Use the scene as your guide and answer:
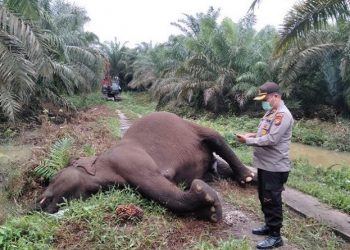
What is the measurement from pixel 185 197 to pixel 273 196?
881 millimetres

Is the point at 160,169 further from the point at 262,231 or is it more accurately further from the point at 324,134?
the point at 324,134

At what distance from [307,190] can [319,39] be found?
9.51 m

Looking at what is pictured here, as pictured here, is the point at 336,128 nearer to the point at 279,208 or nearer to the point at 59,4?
the point at 279,208

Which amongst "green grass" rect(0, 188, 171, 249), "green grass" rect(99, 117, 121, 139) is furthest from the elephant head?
"green grass" rect(99, 117, 121, 139)

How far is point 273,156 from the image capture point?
4.23 metres

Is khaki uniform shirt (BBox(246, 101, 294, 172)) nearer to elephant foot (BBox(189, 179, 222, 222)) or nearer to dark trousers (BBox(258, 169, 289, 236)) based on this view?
dark trousers (BBox(258, 169, 289, 236))

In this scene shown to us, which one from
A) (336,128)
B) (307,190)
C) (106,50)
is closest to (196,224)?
(307,190)

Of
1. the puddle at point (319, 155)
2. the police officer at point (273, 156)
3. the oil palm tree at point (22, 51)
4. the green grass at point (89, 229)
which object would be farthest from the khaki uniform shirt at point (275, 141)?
the puddle at point (319, 155)

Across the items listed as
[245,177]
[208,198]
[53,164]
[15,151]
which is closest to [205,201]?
[208,198]

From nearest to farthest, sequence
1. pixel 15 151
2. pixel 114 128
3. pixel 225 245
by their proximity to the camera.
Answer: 1. pixel 225 245
2. pixel 15 151
3. pixel 114 128

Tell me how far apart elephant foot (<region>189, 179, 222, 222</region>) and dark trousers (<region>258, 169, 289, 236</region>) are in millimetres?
484

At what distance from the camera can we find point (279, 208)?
14.0 feet

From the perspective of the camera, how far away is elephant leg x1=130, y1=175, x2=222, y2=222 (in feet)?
14.6

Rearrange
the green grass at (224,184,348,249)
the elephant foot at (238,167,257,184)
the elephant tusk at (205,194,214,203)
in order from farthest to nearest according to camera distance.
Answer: the elephant foot at (238,167,257,184) → the green grass at (224,184,348,249) → the elephant tusk at (205,194,214,203)
